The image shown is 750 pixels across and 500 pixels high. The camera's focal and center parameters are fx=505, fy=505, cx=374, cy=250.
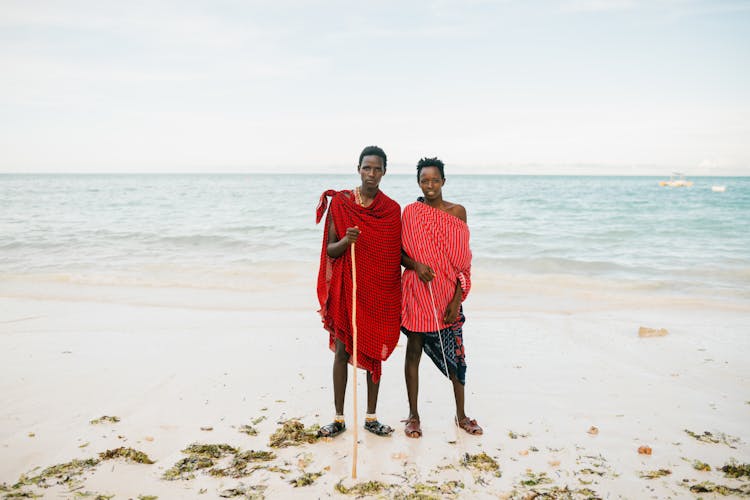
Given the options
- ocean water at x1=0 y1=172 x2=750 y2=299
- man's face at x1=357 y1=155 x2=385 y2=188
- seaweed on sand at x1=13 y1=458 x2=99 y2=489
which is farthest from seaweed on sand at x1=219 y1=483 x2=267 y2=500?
ocean water at x1=0 y1=172 x2=750 y2=299

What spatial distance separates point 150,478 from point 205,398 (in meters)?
1.05

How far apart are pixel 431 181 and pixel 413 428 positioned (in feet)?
5.19

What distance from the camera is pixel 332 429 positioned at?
319cm

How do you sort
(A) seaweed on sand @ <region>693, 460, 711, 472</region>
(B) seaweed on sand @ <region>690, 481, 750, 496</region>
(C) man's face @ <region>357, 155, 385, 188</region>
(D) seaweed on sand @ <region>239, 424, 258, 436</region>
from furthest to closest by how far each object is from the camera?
(D) seaweed on sand @ <region>239, 424, 258, 436</region>
(C) man's face @ <region>357, 155, 385, 188</region>
(A) seaweed on sand @ <region>693, 460, 711, 472</region>
(B) seaweed on sand @ <region>690, 481, 750, 496</region>

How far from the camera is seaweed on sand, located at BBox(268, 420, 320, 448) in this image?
3084 millimetres

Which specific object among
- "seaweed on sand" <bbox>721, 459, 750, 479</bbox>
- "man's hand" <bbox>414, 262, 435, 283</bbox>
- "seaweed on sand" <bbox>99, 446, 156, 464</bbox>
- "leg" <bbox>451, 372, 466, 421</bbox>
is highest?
"man's hand" <bbox>414, 262, 435, 283</bbox>

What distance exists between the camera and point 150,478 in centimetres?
268

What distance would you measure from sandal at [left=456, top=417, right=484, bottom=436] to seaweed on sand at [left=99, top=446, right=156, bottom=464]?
1.86m

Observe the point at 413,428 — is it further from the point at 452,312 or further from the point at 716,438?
the point at 716,438

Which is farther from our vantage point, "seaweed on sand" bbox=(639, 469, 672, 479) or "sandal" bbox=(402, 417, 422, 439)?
"sandal" bbox=(402, 417, 422, 439)

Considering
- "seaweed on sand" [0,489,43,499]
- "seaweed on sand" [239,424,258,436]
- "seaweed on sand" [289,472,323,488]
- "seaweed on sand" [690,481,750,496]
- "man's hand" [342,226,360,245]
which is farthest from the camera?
"seaweed on sand" [239,424,258,436]

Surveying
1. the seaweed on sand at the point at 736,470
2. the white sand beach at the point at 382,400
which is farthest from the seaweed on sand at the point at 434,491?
the seaweed on sand at the point at 736,470

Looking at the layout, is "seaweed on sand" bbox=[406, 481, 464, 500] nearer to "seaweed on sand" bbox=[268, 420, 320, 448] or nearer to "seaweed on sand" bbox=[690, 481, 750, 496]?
"seaweed on sand" bbox=[268, 420, 320, 448]

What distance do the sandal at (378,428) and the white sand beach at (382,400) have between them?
62 mm
